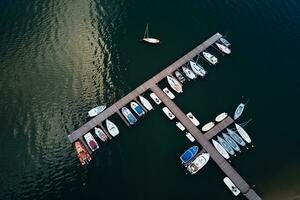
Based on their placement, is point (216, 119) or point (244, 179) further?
point (216, 119)

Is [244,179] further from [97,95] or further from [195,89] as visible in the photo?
[97,95]

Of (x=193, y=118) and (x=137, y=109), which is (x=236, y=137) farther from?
(x=137, y=109)

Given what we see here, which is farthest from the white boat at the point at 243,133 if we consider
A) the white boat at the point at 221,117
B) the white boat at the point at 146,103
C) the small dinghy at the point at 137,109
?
the small dinghy at the point at 137,109

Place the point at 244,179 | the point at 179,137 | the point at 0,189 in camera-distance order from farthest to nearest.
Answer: the point at 179,137, the point at 244,179, the point at 0,189

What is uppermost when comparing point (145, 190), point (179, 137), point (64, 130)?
point (64, 130)

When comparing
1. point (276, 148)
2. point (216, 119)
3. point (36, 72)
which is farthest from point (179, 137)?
point (36, 72)

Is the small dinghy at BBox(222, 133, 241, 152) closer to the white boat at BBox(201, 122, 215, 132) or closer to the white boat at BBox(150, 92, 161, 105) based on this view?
the white boat at BBox(201, 122, 215, 132)

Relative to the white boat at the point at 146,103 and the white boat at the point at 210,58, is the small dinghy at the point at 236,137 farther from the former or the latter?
the white boat at the point at 210,58

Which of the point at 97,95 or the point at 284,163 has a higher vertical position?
the point at 97,95
